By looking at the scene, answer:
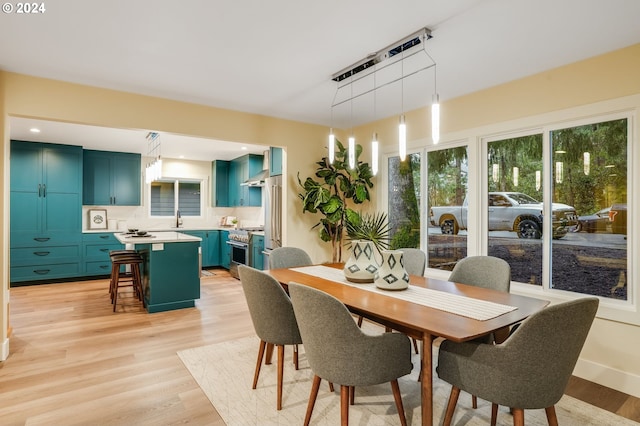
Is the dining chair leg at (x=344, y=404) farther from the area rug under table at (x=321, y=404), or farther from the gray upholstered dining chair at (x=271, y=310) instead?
the gray upholstered dining chair at (x=271, y=310)

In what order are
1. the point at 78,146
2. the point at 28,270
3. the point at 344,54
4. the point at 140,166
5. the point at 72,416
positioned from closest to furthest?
1. the point at 72,416
2. the point at 344,54
3. the point at 28,270
4. the point at 78,146
5. the point at 140,166

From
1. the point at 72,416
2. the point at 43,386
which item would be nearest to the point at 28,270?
the point at 43,386

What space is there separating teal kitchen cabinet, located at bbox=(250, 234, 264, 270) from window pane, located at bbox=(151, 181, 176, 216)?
263cm

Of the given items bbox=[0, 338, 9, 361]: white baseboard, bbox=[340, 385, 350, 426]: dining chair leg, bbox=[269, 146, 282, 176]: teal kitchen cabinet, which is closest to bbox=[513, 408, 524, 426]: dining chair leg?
bbox=[340, 385, 350, 426]: dining chair leg

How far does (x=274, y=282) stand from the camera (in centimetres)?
208

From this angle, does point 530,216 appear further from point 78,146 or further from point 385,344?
point 78,146

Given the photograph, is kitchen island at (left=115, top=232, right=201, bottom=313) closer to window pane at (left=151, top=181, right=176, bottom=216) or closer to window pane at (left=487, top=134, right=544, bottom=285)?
window pane at (left=151, top=181, right=176, bottom=216)

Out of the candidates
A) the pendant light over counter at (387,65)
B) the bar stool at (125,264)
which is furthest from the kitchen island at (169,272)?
the pendant light over counter at (387,65)

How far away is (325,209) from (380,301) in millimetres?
2275

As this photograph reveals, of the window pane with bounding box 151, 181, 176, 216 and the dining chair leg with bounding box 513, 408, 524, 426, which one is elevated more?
the window pane with bounding box 151, 181, 176, 216

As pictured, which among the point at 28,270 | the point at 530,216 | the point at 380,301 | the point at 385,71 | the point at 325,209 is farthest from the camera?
the point at 28,270

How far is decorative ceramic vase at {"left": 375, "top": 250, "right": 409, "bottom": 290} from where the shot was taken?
7.38 feet

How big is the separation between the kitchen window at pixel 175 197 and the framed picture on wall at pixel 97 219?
0.88 meters

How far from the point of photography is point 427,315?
5.70 ft
